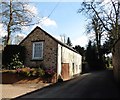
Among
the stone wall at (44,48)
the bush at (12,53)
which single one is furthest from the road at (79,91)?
the bush at (12,53)

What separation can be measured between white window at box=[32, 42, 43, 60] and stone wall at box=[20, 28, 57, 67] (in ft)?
1.42

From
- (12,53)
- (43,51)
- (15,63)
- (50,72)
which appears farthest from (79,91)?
(12,53)

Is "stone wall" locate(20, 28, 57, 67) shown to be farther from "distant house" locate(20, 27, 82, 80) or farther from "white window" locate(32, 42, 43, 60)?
"white window" locate(32, 42, 43, 60)

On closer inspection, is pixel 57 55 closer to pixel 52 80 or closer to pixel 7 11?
pixel 52 80

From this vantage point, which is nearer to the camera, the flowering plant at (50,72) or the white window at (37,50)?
the flowering plant at (50,72)

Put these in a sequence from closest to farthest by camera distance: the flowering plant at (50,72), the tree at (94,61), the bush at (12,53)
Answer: the flowering plant at (50,72) → the bush at (12,53) → the tree at (94,61)

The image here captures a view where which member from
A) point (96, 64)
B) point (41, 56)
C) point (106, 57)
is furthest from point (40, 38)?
point (106, 57)

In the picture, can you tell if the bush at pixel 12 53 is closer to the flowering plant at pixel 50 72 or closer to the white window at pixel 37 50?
the white window at pixel 37 50

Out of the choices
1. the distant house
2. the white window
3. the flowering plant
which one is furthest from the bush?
the flowering plant

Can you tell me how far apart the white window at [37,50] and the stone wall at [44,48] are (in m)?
0.43

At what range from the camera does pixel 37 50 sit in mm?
28734

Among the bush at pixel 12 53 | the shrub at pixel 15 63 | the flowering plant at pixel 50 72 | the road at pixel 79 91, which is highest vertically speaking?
the bush at pixel 12 53

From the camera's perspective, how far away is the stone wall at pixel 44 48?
90.5 feet

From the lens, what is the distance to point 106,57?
6962cm
